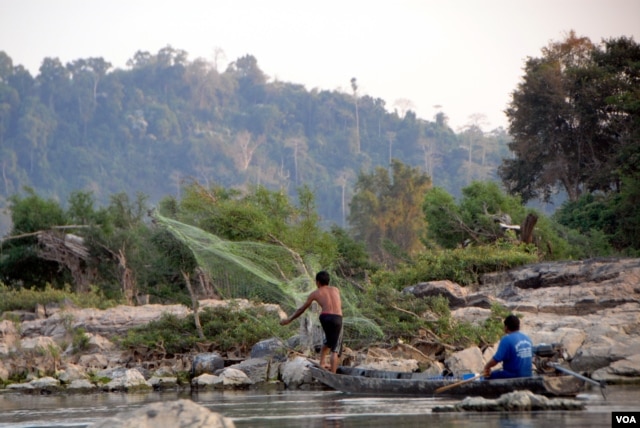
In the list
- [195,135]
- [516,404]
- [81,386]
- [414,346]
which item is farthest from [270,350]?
[195,135]

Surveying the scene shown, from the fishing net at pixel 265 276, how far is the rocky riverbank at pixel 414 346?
25.8 inches

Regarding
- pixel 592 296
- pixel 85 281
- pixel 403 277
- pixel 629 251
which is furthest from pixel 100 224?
pixel 592 296

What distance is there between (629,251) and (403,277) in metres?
7.81

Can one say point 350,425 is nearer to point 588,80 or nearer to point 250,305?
point 250,305

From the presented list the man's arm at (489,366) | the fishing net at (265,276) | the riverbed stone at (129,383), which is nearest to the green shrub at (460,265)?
the fishing net at (265,276)

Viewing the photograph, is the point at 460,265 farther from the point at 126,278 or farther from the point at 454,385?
the point at 126,278

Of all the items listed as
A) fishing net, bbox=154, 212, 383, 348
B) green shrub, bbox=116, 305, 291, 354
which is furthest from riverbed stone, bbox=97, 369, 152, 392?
fishing net, bbox=154, 212, 383, 348

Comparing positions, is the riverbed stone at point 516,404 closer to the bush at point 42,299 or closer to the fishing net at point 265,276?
the fishing net at point 265,276

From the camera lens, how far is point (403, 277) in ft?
88.9

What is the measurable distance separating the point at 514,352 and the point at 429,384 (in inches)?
75.9

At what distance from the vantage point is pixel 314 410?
1475cm

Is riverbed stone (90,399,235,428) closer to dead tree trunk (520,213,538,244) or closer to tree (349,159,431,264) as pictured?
dead tree trunk (520,213,538,244)

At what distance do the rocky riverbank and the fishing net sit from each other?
656 millimetres

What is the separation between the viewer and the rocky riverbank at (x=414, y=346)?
18.6m
